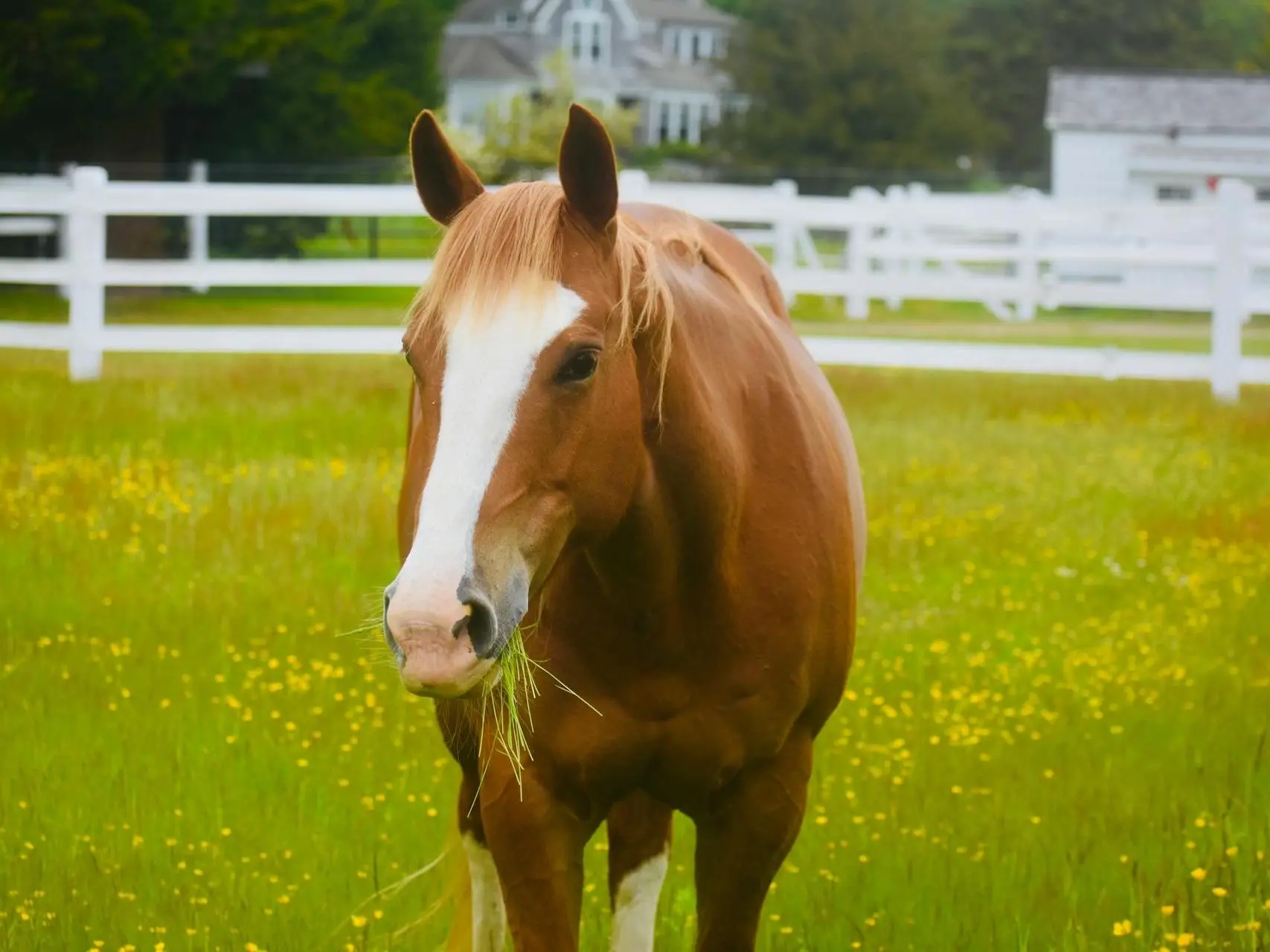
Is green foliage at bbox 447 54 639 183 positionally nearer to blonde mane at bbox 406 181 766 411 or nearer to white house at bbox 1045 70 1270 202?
white house at bbox 1045 70 1270 202

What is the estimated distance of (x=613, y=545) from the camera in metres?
3.01

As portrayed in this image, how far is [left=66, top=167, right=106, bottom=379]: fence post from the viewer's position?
12.5 m

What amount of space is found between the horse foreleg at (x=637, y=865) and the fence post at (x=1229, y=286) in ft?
32.0

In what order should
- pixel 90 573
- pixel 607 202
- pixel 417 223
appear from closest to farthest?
pixel 607 202 < pixel 90 573 < pixel 417 223

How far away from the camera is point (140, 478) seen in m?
8.84

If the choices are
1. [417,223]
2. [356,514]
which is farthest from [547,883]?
[417,223]

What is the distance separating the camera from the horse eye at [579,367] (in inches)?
104

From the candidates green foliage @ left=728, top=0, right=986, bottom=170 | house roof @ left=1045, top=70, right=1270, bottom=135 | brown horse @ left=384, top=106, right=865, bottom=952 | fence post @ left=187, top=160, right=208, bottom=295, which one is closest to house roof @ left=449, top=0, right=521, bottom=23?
green foliage @ left=728, top=0, right=986, bottom=170

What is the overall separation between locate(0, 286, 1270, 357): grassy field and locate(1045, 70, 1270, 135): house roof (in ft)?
23.8

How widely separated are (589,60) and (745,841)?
7039cm

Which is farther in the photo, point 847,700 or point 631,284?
point 847,700

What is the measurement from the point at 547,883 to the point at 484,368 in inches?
40.4

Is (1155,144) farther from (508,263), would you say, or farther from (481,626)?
(481,626)

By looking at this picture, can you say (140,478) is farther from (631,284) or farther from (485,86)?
(485,86)
